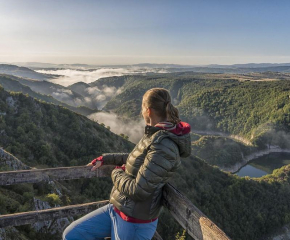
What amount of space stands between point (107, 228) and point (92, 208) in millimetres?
640

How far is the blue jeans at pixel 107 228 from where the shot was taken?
2955 mm

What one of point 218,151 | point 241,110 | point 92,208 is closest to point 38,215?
point 92,208

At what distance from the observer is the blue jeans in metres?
2.96

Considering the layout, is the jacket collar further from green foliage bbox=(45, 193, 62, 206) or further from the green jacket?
green foliage bbox=(45, 193, 62, 206)

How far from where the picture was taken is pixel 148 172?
2691 mm

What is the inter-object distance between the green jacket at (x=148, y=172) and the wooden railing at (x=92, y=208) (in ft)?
0.76

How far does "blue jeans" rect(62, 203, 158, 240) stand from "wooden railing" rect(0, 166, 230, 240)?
14.4 inches

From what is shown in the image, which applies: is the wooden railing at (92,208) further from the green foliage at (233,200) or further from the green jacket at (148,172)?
the green foliage at (233,200)

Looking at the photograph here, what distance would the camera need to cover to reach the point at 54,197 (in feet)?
26.2

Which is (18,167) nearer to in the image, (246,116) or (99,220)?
(99,220)

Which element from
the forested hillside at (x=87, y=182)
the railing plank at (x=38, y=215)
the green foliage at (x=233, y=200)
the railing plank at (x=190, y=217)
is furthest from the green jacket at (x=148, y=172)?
the green foliage at (x=233, y=200)

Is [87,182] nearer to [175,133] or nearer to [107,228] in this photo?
[107,228]

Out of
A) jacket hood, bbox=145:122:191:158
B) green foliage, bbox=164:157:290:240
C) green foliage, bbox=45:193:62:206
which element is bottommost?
green foliage, bbox=164:157:290:240

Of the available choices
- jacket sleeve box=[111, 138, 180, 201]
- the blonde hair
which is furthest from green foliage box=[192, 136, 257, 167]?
jacket sleeve box=[111, 138, 180, 201]
